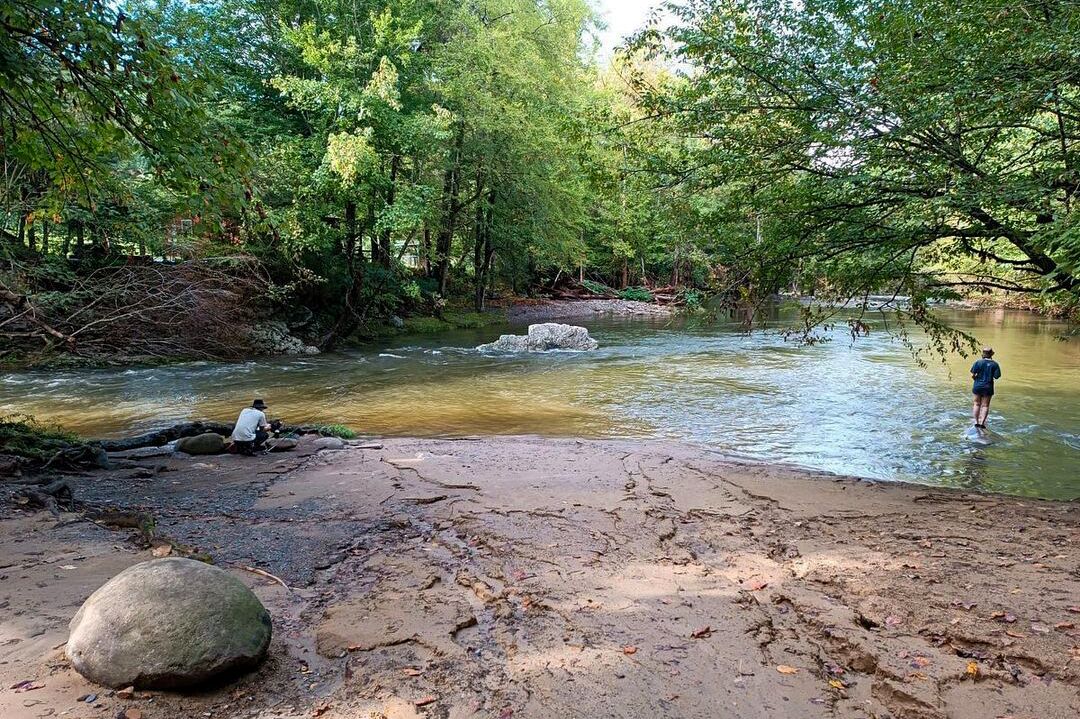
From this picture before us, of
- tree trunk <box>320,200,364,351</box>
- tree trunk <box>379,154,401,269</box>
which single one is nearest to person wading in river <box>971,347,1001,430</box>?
tree trunk <box>379,154,401,269</box>

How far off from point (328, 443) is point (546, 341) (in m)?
13.8

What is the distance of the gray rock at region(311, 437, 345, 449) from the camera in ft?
33.2

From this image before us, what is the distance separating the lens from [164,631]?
3.11m

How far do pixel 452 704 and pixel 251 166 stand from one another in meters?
4.72

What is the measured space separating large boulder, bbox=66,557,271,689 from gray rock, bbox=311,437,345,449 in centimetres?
677

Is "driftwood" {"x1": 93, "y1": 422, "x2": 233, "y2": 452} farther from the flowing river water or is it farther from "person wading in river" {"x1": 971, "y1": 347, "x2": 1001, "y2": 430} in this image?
"person wading in river" {"x1": 971, "y1": 347, "x2": 1001, "y2": 430}

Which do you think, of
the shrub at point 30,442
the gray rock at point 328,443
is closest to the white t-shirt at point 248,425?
the gray rock at point 328,443

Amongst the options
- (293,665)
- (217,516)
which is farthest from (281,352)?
(293,665)

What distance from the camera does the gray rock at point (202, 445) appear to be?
974 cm

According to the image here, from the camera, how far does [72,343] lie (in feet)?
25.8

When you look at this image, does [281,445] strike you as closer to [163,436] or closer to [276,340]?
[163,436]

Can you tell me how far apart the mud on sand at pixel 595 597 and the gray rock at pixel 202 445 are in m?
1.64

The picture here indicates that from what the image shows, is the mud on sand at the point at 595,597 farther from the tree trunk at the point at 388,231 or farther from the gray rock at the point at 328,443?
the tree trunk at the point at 388,231

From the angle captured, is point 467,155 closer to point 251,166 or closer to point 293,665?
point 251,166
